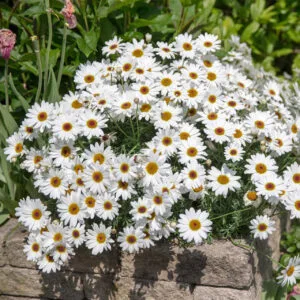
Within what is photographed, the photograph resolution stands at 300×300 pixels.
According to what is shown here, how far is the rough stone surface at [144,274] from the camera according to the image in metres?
2.42

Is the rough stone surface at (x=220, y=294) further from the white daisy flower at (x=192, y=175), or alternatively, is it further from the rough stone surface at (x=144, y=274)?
the white daisy flower at (x=192, y=175)

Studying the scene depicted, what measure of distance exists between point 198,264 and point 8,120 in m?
1.18

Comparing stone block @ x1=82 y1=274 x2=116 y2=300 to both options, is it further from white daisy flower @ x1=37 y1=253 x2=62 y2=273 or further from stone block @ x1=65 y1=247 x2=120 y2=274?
white daisy flower @ x1=37 y1=253 x2=62 y2=273

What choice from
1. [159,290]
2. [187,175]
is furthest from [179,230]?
[159,290]

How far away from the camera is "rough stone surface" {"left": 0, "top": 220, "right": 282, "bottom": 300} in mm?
2420

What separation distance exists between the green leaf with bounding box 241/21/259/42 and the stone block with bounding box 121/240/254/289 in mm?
1915

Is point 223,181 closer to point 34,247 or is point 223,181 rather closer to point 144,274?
point 144,274

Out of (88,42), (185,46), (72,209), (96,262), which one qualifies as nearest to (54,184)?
(72,209)

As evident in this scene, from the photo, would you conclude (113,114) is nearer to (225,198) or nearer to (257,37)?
(225,198)

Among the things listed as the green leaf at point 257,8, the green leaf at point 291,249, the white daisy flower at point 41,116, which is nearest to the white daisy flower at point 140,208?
the white daisy flower at point 41,116

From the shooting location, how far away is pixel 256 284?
8.50 ft

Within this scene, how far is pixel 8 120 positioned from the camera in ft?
8.68

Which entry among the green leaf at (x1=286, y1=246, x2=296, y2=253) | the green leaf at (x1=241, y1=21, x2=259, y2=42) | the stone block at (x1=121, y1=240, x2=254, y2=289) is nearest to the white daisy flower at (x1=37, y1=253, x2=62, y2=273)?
the stone block at (x1=121, y1=240, x2=254, y2=289)

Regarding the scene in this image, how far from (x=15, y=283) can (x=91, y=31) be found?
138 centimetres
